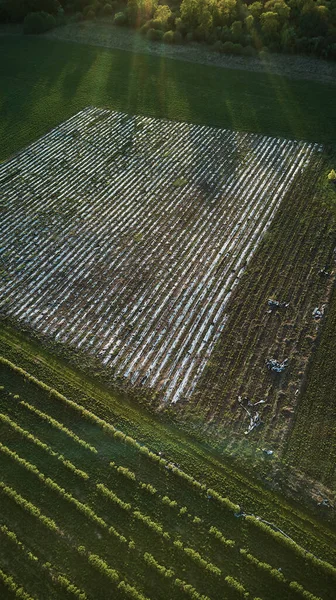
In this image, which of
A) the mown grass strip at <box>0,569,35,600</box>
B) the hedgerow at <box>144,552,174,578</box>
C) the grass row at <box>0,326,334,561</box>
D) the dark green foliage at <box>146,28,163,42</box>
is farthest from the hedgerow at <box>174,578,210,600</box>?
the dark green foliage at <box>146,28,163,42</box>

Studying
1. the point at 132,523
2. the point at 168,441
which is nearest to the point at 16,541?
the point at 132,523

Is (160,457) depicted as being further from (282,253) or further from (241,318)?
(282,253)

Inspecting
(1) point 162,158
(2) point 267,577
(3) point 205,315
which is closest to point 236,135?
(1) point 162,158

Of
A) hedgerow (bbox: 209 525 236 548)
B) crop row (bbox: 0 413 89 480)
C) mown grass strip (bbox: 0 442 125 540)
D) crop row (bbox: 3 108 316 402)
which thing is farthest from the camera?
crop row (bbox: 3 108 316 402)

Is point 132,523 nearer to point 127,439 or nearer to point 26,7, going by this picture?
point 127,439

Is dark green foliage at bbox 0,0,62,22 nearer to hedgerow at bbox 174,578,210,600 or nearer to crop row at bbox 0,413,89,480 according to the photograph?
crop row at bbox 0,413,89,480

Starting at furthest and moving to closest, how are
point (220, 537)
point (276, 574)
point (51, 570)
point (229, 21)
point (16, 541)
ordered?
point (229, 21), point (16, 541), point (220, 537), point (51, 570), point (276, 574)
